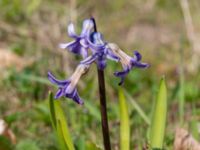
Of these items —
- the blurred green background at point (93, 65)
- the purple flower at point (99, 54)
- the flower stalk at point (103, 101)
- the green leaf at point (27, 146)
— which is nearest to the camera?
the purple flower at point (99, 54)

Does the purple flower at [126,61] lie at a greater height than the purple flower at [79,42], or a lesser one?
lesser

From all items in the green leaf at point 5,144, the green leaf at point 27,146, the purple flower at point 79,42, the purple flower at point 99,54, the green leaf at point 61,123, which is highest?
the purple flower at point 79,42

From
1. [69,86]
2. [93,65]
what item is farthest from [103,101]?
[93,65]

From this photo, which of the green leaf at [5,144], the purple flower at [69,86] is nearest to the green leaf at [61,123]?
the purple flower at [69,86]

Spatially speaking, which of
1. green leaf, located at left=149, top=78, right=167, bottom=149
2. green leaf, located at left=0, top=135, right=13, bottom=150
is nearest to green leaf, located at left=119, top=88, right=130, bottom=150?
green leaf, located at left=149, top=78, right=167, bottom=149

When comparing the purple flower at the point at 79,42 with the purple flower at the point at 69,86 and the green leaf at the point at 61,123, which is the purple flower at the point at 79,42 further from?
the green leaf at the point at 61,123

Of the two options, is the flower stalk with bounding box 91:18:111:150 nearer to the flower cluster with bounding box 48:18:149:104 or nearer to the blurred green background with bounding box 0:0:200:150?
the flower cluster with bounding box 48:18:149:104
